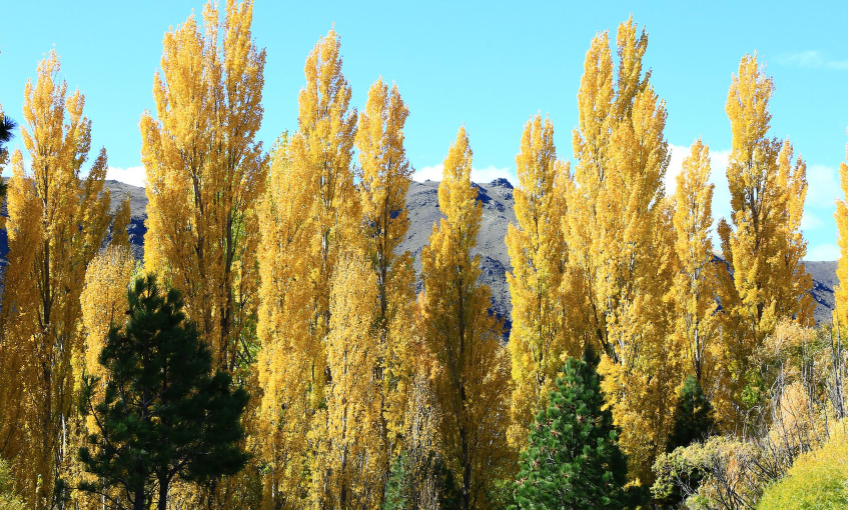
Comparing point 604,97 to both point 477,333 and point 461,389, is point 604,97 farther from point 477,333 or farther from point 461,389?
point 461,389

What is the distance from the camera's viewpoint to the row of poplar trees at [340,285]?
1692cm

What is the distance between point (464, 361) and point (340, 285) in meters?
5.23

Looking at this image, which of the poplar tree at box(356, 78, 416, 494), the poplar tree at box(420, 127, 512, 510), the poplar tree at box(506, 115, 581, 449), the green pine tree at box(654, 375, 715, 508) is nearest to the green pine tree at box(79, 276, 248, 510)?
the poplar tree at box(356, 78, 416, 494)

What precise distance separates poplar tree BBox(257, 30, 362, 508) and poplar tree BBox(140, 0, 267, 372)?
1.06 metres

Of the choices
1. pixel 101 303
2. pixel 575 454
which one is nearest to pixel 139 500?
pixel 101 303

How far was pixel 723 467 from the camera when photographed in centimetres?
1697

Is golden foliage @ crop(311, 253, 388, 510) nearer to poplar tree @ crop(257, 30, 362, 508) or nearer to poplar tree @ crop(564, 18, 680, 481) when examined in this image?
poplar tree @ crop(257, 30, 362, 508)

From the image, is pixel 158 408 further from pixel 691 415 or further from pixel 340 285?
pixel 691 415

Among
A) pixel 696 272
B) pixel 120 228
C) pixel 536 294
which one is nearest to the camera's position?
pixel 536 294

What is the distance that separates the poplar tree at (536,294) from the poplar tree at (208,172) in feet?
28.0

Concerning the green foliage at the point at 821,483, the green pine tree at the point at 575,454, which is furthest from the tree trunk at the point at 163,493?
the green foliage at the point at 821,483

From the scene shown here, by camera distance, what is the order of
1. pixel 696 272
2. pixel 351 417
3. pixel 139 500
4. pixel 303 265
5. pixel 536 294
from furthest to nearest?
1. pixel 696 272
2. pixel 536 294
3. pixel 303 265
4. pixel 351 417
5. pixel 139 500

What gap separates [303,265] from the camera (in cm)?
1806

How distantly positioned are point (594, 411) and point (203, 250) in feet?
38.4
